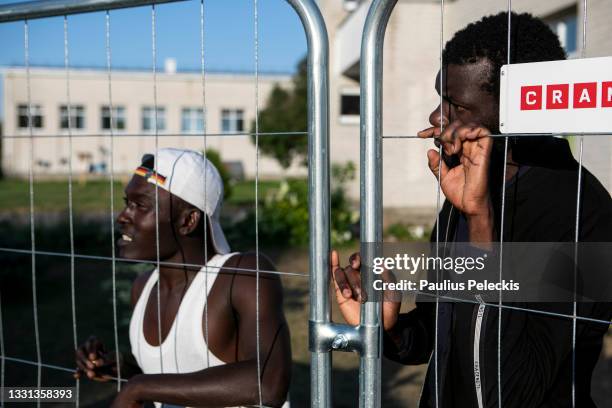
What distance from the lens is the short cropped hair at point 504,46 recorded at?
4.67ft

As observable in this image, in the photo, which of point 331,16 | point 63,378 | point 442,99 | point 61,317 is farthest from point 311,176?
point 331,16

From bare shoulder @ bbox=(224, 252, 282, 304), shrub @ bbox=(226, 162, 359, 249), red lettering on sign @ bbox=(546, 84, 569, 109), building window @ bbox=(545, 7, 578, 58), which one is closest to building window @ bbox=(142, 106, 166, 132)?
shrub @ bbox=(226, 162, 359, 249)

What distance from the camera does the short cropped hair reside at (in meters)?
A: 1.42

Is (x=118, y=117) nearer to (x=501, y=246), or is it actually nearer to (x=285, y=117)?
(x=285, y=117)

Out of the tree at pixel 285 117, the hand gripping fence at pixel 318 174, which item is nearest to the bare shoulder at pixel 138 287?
the hand gripping fence at pixel 318 174

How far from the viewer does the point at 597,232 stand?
4.42 feet

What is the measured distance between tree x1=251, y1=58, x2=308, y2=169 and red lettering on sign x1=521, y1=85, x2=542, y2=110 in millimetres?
25997

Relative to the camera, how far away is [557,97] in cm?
131

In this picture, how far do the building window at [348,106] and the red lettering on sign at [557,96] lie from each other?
1393 cm

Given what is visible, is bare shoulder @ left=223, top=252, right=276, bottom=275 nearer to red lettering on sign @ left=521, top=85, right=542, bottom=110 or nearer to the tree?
red lettering on sign @ left=521, top=85, right=542, bottom=110

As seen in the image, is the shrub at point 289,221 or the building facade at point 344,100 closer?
the building facade at point 344,100

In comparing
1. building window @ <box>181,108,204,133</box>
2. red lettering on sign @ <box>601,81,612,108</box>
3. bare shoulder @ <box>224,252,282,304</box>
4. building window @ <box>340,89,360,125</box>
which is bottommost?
bare shoulder @ <box>224,252,282,304</box>

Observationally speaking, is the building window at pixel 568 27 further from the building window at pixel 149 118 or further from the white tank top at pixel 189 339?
the building window at pixel 149 118

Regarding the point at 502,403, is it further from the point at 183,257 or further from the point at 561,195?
the point at 183,257
